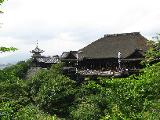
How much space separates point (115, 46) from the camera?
47.8m

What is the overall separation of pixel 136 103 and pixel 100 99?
18142 millimetres

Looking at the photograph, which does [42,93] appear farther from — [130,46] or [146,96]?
[146,96]

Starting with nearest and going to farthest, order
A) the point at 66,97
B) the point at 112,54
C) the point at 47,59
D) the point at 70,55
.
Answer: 1. the point at 66,97
2. the point at 112,54
3. the point at 70,55
4. the point at 47,59

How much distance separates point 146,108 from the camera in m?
14.5

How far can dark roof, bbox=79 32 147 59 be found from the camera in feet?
148

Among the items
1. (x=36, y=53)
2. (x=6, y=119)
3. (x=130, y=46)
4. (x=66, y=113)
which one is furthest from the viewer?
(x=36, y=53)

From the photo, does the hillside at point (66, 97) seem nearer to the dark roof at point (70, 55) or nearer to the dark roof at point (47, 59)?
the dark roof at point (70, 55)

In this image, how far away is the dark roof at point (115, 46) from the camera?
45188mm

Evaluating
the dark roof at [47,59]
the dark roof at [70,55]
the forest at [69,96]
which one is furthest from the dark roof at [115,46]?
the dark roof at [47,59]

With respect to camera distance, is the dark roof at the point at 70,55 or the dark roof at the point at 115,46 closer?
the dark roof at the point at 115,46

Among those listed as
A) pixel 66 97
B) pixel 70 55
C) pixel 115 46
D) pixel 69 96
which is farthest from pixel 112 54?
pixel 66 97

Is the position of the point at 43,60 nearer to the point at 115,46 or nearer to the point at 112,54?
the point at 115,46

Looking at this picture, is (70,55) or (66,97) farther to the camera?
(70,55)

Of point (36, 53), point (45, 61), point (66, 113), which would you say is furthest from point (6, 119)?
point (36, 53)
